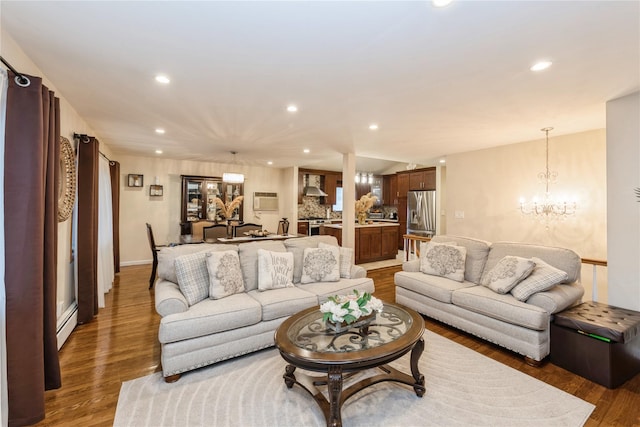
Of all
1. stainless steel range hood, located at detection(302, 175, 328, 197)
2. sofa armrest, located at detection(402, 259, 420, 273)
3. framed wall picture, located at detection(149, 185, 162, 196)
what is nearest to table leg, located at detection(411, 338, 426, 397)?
sofa armrest, located at detection(402, 259, 420, 273)

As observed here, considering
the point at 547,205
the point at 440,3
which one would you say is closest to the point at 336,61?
the point at 440,3

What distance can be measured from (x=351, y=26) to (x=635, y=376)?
3.57m

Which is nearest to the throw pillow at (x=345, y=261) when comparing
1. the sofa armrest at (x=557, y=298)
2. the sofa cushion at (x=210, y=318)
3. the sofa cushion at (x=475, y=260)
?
the sofa cushion at (x=210, y=318)

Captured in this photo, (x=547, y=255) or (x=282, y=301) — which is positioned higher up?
(x=547, y=255)

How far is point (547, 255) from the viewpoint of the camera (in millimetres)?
3105

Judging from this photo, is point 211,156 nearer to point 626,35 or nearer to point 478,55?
point 478,55

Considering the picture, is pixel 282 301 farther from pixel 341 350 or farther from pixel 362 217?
pixel 362 217

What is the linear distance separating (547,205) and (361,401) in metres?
4.07

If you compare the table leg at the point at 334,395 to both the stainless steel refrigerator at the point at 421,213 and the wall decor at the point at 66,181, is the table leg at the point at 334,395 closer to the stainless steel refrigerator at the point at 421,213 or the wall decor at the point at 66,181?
the wall decor at the point at 66,181

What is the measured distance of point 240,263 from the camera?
3209mm

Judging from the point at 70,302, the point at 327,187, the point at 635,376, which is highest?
the point at 327,187

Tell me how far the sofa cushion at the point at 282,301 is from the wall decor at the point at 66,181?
208cm

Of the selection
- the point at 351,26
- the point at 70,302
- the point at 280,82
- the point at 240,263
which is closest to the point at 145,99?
the point at 280,82

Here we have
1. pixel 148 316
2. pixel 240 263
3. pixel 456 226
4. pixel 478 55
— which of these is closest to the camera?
pixel 478 55
